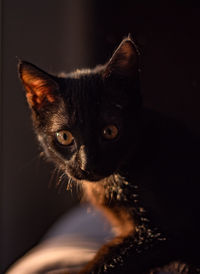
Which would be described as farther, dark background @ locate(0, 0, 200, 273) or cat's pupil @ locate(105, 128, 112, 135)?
dark background @ locate(0, 0, 200, 273)

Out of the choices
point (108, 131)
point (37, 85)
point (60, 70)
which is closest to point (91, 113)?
point (108, 131)

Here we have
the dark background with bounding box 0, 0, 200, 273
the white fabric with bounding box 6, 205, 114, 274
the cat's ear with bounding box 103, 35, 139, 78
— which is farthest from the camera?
the dark background with bounding box 0, 0, 200, 273

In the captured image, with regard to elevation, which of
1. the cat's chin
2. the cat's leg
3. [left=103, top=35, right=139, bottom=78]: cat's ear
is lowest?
the cat's leg

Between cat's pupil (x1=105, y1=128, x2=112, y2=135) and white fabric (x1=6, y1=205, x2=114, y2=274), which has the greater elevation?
cat's pupil (x1=105, y1=128, x2=112, y2=135)

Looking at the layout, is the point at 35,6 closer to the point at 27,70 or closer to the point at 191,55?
the point at 27,70

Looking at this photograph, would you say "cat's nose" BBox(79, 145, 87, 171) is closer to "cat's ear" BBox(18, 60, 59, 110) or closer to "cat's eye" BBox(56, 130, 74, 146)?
"cat's eye" BBox(56, 130, 74, 146)

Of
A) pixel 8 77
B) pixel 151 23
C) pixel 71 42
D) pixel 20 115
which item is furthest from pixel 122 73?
pixel 71 42

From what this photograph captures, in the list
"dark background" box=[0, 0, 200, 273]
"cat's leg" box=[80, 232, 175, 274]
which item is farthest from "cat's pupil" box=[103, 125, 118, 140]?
"dark background" box=[0, 0, 200, 273]
